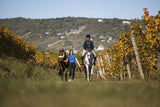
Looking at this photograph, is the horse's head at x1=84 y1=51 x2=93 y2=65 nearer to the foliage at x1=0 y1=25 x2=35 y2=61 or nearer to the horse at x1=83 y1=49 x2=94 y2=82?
the horse at x1=83 y1=49 x2=94 y2=82

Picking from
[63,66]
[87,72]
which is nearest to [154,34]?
[87,72]

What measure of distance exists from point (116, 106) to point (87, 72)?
29.6 feet

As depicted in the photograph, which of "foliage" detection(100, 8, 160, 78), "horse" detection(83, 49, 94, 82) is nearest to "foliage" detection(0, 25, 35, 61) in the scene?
"horse" detection(83, 49, 94, 82)

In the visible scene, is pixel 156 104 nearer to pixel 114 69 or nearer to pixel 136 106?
pixel 136 106

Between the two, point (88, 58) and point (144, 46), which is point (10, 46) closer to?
point (88, 58)

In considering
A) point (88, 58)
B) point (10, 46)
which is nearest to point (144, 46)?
point (88, 58)

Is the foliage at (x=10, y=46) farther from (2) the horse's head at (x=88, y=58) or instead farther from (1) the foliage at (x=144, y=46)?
(1) the foliage at (x=144, y=46)

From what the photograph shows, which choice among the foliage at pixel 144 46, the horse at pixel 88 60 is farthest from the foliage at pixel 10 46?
the foliage at pixel 144 46

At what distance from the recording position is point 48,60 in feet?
258

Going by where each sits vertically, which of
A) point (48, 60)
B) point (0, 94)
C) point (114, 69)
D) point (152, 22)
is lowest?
point (48, 60)

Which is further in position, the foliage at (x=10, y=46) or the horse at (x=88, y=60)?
the foliage at (x=10, y=46)

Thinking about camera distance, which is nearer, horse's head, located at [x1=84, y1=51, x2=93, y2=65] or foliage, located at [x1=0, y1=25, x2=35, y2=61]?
horse's head, located at [x1=84, y1=51, x2=93, y2=65]

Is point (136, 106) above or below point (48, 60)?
above

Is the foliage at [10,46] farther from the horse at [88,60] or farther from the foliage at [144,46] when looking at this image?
the foliage at [144,46]
